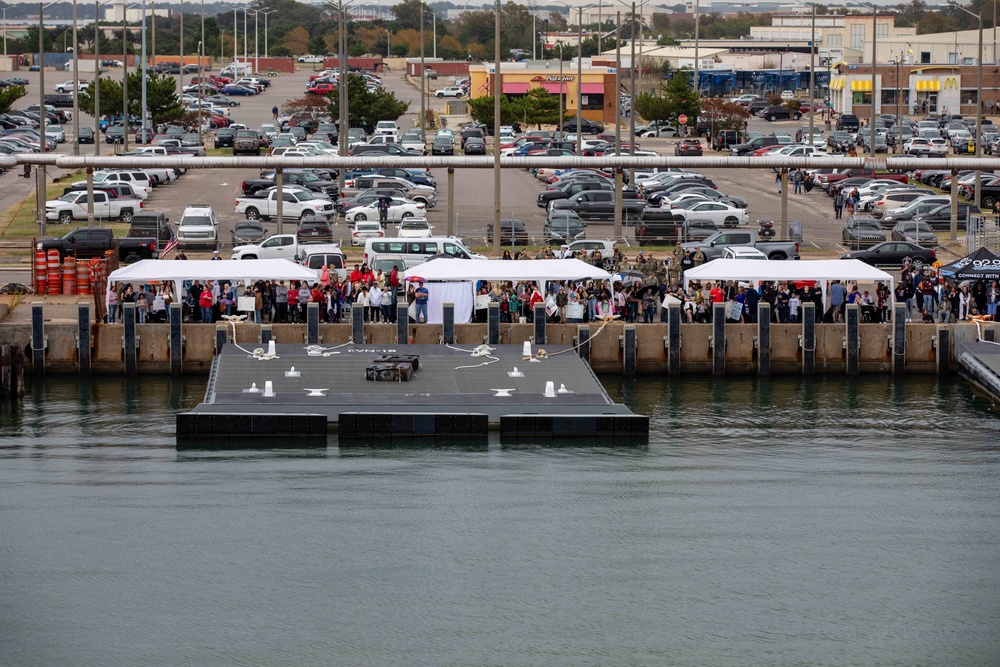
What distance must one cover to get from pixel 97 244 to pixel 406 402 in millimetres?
19016

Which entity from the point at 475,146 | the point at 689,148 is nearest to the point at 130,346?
the point at 475,146

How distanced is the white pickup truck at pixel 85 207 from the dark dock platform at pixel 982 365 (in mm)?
33754

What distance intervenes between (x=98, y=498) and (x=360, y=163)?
2770cm

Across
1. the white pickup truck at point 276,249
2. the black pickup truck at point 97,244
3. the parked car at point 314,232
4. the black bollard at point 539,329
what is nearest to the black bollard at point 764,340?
the black bollard at point 539,329

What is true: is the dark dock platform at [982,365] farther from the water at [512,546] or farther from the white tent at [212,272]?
the white tent at [212,272]

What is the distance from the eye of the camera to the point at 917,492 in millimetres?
31828

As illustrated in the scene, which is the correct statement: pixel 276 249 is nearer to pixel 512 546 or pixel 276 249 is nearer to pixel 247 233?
pixel 247 233

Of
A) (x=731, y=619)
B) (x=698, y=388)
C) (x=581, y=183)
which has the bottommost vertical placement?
(x=731, y=619)

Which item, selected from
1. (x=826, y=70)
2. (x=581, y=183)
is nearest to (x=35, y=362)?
(x=581, y=183)

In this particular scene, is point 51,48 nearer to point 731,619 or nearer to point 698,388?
point 698,388

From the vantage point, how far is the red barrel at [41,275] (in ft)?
150

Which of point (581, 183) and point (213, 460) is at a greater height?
point (581, 183)

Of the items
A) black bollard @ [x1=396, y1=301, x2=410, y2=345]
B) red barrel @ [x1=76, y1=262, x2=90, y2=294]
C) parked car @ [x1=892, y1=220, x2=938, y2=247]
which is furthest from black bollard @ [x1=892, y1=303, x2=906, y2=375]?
red barrel @ [x1=76, y1=262, x2=90, y2=294]

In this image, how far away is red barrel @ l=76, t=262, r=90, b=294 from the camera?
151ft
